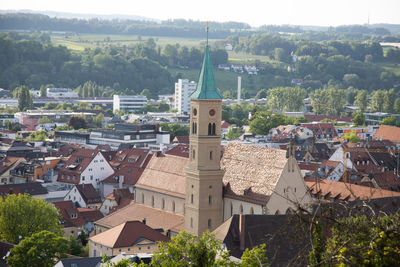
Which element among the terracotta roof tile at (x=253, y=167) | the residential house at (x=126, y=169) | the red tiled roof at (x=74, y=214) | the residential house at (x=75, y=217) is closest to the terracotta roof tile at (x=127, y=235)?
the terracotta roof tile at (x=253, y=167)

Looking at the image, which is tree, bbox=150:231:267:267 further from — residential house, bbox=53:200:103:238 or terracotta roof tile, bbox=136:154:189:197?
residential house, bbox=53:200:103:238

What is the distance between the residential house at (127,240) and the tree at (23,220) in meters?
4.20

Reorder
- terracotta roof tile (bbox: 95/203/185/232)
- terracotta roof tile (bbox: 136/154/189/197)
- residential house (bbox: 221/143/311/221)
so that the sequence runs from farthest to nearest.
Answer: terracotta roof tile (bbox: 136/154/189/197), terracotta roof tile (bbox: 95/203/185/232), residential house (bbox: 221/143/311/221)

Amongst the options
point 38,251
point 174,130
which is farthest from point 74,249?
point 174,130

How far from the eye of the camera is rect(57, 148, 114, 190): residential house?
104438mm

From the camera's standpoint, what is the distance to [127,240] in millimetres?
66750

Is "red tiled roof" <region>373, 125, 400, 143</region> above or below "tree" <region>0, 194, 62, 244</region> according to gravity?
below

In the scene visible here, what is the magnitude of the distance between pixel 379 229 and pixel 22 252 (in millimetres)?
39548

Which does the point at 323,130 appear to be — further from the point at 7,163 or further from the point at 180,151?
the point at 7,163

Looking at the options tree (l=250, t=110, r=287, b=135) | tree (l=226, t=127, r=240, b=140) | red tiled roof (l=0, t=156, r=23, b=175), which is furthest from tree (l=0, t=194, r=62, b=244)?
tree (l=250, t=110, r=287, b=135)

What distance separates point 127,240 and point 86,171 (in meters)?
38.9

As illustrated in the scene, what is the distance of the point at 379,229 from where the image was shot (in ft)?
75.4

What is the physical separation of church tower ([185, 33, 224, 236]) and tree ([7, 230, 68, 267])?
10.9 metres

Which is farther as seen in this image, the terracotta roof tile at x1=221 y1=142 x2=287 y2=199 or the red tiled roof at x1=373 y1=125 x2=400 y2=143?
the red tiled roof at x1=373 y1=125 x2=400 y2=143
